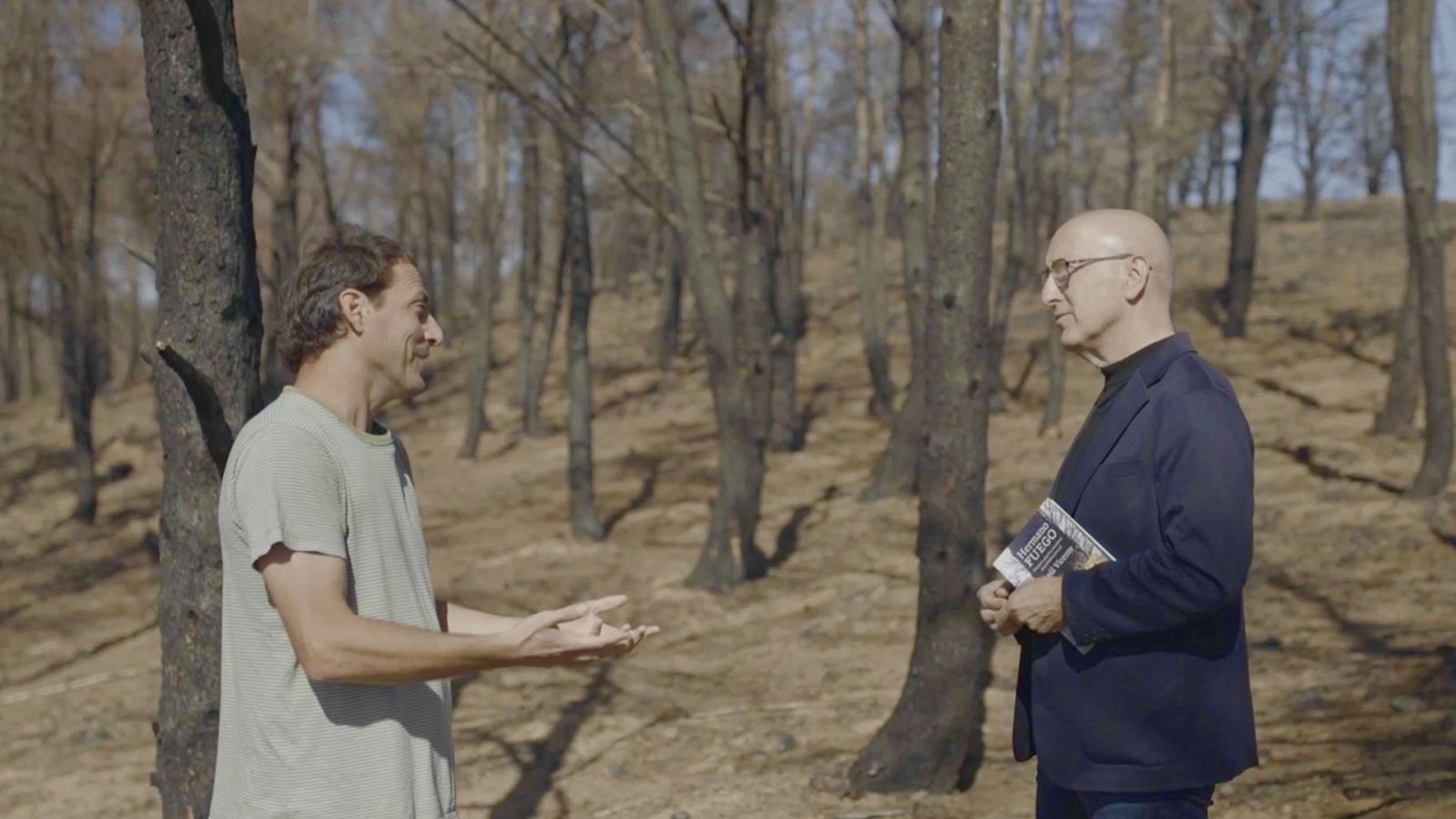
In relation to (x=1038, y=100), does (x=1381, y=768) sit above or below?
below

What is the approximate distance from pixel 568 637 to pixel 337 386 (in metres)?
0.61

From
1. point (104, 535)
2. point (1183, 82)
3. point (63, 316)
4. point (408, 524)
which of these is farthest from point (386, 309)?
point (1183, 82)

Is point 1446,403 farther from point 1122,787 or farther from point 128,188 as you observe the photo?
point 128,188

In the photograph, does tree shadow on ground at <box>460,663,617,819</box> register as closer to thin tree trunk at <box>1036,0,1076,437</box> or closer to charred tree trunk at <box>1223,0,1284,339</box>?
thin tree trunk at <box>1036,0,1076,437</box>

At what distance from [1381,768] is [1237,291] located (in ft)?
51.9

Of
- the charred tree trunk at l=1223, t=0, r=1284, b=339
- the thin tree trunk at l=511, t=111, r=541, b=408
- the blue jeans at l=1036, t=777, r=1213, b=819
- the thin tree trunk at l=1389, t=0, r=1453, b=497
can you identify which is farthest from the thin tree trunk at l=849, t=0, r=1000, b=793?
the charred tree trunk at l=1223, t=0, r=1284, b=339

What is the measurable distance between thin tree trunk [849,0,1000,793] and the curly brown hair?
3816 mm

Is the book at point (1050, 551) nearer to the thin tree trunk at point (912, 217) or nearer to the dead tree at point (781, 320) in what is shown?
the thin tree trunk at point (912, 217)

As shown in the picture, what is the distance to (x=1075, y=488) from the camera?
2973 mm

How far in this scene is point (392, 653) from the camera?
2.35 meters

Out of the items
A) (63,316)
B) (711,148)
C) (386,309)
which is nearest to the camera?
(386,309)

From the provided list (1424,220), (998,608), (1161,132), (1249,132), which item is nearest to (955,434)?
(998,608)

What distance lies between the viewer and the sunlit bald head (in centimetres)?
296

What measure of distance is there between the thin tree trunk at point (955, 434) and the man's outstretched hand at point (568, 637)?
145 inches
